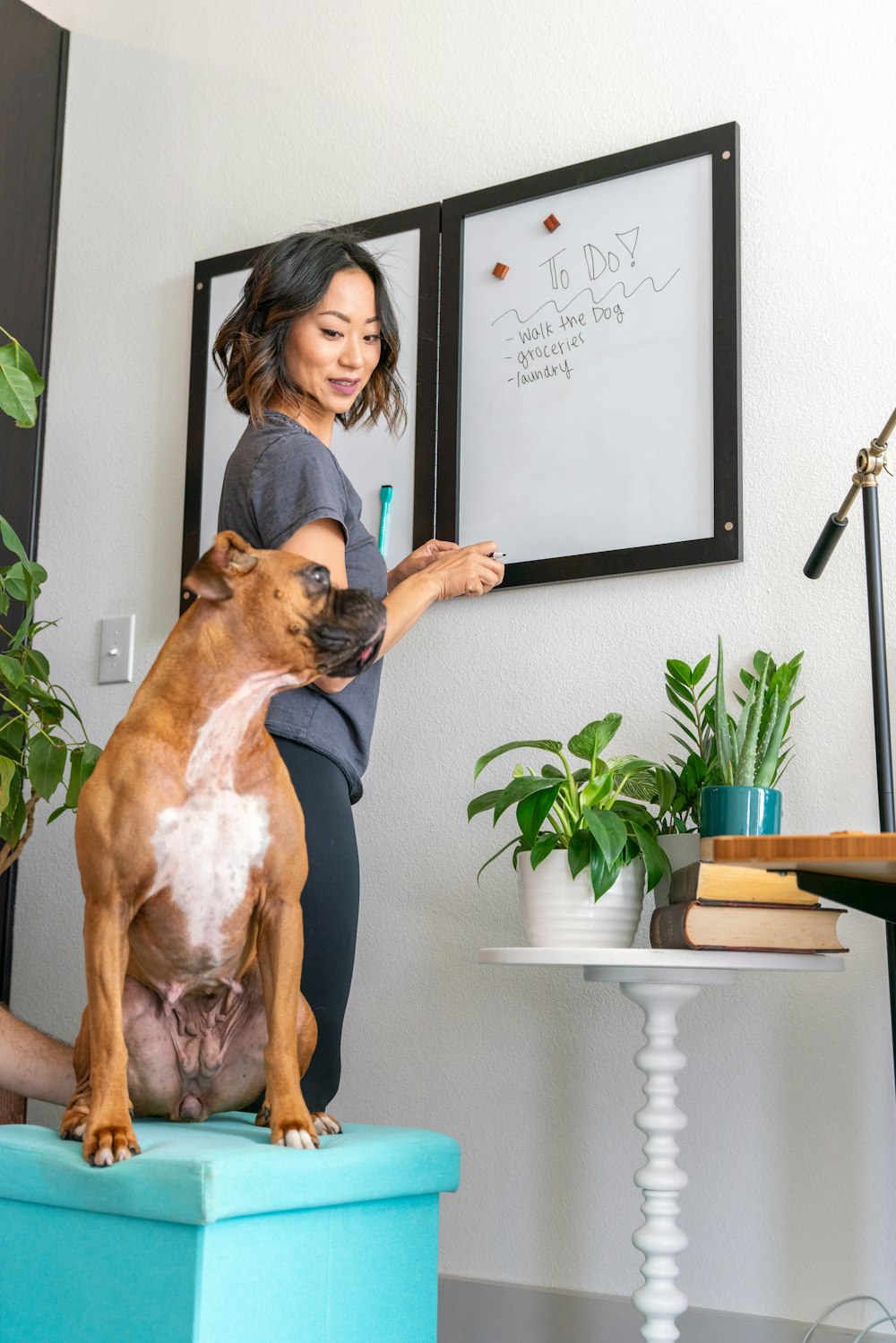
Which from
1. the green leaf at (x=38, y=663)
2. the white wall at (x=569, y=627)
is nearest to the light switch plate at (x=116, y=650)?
the white wall at (x=569, y=627)

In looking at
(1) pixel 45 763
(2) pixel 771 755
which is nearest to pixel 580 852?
(2) pixel 771 755

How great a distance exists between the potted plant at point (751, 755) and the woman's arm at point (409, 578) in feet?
1.16

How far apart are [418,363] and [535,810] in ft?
3.17

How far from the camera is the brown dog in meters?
1.20

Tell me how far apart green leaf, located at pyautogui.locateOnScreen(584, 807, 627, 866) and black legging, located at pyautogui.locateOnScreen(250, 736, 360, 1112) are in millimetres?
278

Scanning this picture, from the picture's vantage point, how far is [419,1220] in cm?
131

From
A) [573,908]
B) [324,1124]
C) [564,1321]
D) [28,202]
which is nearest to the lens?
[324,1124]

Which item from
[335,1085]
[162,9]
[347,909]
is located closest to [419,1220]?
[335,1085]

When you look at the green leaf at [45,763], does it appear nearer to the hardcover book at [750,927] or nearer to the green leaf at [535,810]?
the green leaf at [535,810]

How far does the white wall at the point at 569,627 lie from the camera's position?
1693 mm

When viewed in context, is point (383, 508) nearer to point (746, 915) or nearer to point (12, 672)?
point (12, 672)

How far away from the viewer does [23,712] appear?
6.86ft

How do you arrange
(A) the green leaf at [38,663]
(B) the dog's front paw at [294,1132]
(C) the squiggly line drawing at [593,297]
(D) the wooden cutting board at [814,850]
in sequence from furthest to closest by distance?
(A) the green leaf at [38,663], (C) the squiggly line drawing at [593,297], (B) the dog's front paw at [294,1132], (D) the wooden cutting board at [814,850]

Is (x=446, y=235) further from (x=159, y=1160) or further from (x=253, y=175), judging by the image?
(x=159, y=1160)
